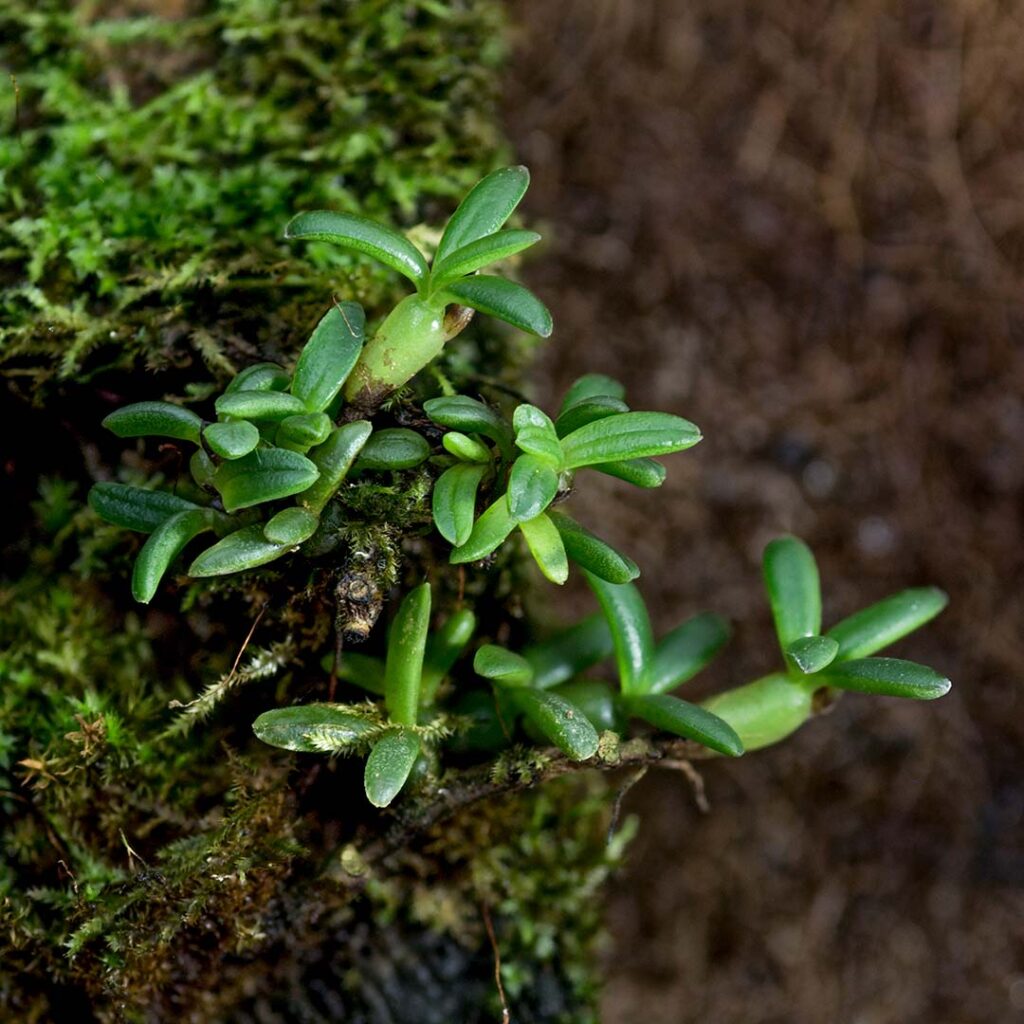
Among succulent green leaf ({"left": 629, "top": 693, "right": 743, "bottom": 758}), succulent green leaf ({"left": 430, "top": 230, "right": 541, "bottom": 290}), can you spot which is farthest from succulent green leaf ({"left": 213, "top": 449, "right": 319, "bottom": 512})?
succulent green leaf ({"left": 629, "top": 693, "right": 743, "bottom": 758})

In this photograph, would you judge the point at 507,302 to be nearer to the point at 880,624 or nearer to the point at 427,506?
the point at 427,506

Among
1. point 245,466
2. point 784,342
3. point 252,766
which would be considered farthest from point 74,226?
point 784,342

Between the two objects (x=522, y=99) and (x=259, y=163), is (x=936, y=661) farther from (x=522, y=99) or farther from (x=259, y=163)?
(x=259, y=163)

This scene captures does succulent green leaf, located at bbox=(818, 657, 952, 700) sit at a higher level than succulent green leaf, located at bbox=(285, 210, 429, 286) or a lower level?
lower

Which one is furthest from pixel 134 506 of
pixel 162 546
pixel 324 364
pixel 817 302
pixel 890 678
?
pixel 817 302

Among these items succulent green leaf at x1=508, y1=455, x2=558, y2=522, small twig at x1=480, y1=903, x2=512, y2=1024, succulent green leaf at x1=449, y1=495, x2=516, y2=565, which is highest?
succulent green leaf at x1=508, y1=455, x2=558, y2=522

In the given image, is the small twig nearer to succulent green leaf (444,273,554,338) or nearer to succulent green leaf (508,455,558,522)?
succulent green leaf (508,455,558,522)
